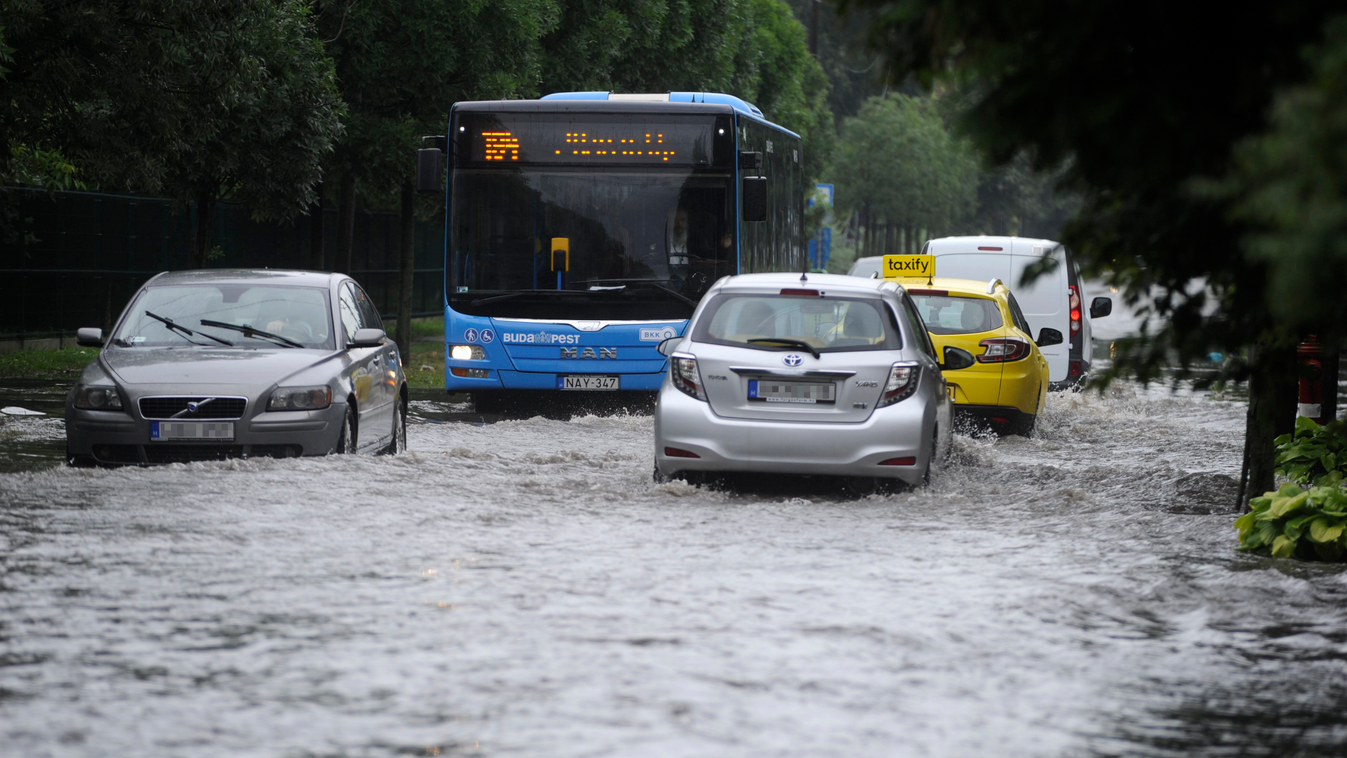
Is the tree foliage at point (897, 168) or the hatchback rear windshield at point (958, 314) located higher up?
the tree foliage at point (897, 168)

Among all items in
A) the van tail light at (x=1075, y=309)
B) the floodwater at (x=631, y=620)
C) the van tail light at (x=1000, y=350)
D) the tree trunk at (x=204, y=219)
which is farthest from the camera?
the tree trunk at (x=204, y=219)

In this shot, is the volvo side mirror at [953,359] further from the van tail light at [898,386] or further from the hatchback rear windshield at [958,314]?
the hatchback rear windshield at [958,314]

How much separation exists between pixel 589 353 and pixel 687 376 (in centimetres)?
634

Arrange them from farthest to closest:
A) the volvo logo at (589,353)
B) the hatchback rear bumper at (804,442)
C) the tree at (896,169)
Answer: the tree at (896,169)
the volvo logo at (589,353)
the hatchback rear bumper at (804,442)

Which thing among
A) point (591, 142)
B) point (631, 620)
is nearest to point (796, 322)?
point (631, 620)

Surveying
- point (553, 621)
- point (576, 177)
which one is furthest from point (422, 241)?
point (553, 621)

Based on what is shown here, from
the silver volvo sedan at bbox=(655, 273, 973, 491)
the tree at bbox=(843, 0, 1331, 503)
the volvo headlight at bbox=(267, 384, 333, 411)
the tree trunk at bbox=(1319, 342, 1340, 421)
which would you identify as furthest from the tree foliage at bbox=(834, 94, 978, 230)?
the tree at bbox=(843, 0, 1331, 503)

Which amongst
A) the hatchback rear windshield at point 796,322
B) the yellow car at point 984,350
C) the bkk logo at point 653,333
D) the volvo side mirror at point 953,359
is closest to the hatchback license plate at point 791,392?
the hatchback rear windshield at point 796,322

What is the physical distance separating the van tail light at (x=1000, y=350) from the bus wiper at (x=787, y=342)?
5.31 m

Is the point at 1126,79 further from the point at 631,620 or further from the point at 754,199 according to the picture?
the point at 754,199

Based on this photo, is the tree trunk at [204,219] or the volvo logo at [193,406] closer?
the volvo logo at [193,406]

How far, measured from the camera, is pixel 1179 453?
15758mm

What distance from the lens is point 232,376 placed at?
38.0 ft

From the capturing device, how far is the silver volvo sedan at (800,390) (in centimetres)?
1106
